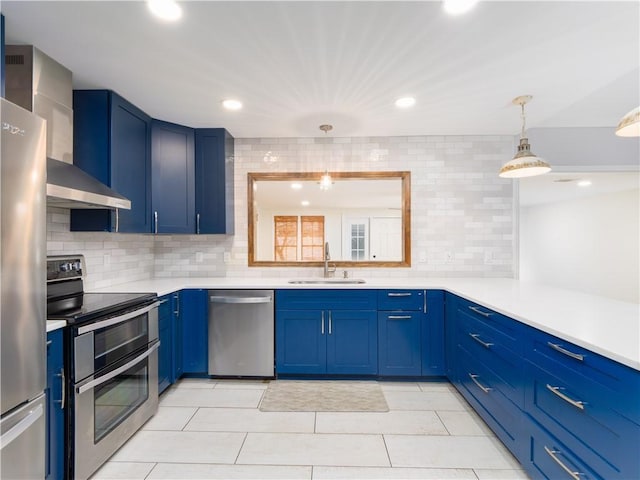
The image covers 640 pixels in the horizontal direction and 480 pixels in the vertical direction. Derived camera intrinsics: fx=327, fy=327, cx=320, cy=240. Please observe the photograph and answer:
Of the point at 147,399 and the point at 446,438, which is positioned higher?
the point at 147,399

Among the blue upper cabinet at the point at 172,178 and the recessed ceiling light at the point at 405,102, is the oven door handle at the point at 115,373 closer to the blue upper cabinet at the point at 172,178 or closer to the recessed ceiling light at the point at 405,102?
the blue upper cabinet at the point at 172,178

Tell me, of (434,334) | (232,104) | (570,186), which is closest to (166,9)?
(232,104)

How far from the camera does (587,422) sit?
4.21ft

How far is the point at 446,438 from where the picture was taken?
211cm

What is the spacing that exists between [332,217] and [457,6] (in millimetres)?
3066

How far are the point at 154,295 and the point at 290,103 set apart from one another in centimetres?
178

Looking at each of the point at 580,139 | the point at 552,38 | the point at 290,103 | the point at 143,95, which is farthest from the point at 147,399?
the point at 580,139

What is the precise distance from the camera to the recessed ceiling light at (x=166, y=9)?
4.97 feet

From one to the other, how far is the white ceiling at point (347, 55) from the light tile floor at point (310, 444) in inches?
93.1

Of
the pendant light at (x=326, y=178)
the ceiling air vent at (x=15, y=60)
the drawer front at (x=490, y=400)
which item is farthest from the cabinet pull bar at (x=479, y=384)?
the ceiling air vent at (x=15, y=60)

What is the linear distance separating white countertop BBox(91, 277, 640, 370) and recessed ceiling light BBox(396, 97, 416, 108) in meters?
1.52

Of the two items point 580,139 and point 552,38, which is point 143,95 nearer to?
point 552,38

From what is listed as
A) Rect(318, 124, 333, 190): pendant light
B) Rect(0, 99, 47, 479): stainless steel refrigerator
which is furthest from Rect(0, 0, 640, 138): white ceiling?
Rect(0, 99, 47, 479): stainless steel refrigerator

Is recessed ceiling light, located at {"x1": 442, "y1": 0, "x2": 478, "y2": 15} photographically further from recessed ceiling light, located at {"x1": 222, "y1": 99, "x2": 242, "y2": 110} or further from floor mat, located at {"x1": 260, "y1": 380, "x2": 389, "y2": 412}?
floor mat, located at {"x1": 260, "y1": 380, "x2": 389, "y2": 412}
